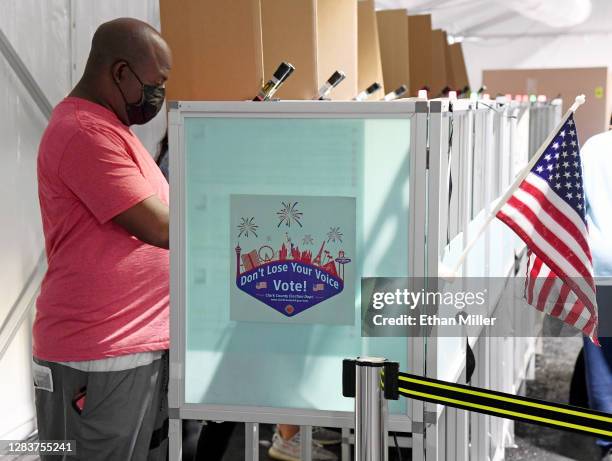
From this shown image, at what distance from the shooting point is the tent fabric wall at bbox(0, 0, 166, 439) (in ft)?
14.2

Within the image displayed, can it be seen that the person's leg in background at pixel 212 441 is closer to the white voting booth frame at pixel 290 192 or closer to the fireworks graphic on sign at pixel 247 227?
the white voting booth frame at pixel 290 192

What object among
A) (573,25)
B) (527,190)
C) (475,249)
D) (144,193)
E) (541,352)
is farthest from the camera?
(573,25)

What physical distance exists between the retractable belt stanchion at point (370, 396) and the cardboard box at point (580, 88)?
9193mm

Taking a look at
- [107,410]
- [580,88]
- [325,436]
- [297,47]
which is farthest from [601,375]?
[580,88]

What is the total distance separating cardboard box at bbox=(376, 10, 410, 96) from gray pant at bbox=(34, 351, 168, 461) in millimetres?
2700

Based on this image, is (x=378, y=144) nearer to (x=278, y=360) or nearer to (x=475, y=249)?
(x=278, y=360)

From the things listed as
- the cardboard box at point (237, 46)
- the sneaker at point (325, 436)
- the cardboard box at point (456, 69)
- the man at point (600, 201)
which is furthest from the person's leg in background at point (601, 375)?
the cardboard box at point (456, 69)

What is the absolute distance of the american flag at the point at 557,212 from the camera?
280 centimetres

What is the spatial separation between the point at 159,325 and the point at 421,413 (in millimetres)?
836

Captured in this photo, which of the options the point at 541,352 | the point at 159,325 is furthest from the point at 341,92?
the point at 541,352

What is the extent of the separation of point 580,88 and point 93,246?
31.4 feet

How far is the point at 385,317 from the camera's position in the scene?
2.34 metres

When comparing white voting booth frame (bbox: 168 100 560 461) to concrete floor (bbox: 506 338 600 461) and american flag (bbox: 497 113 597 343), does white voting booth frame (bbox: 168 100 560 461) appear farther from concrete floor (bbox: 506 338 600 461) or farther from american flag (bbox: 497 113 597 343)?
concrete floor (bbox: 506 338 600 461)

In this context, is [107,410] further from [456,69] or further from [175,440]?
[456,69]
